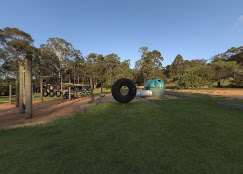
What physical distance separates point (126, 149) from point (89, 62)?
215 ft

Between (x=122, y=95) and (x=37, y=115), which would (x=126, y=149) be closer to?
(x=37, y=115)

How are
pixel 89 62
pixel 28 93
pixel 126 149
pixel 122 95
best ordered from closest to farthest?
pixel 126 149 → pixel 28 93 → pixel 122 95 → pixel 89 62

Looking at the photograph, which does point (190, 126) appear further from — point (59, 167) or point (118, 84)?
point (118, 84)

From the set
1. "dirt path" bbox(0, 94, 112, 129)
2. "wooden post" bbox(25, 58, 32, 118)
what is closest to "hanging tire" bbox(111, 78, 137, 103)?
"dirt path" bbox(0, 94, 112, 129)

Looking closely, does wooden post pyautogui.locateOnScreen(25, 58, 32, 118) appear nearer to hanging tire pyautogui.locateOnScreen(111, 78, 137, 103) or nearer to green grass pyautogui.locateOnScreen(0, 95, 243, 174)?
green grass pyautogui.locateOnScreen(0, 95, 243, 174)

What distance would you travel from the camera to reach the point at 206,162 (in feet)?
11.1

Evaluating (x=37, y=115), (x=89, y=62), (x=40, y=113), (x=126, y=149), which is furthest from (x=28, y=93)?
(x=89, y=62)

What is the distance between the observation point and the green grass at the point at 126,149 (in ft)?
10.7

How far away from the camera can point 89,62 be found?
6831cm

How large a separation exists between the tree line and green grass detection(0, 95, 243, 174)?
25390 millimetres

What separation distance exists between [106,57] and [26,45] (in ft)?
92.7

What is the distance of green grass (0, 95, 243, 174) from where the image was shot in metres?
3.25

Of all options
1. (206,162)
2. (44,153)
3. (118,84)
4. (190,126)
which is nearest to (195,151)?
(206,162)

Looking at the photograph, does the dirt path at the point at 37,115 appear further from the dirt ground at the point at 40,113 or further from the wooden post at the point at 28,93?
the wooden post at the point at 28,93
